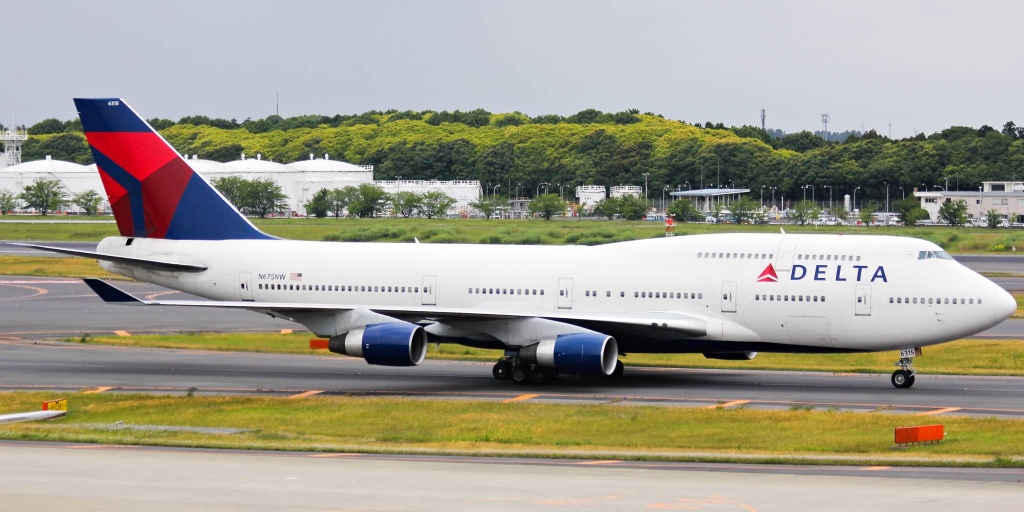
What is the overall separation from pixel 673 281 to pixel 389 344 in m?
8.58

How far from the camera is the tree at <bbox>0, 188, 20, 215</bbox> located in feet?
543

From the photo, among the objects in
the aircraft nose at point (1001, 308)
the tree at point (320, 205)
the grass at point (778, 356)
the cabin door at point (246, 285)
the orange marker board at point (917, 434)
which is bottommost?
the grass at point (778, 356)

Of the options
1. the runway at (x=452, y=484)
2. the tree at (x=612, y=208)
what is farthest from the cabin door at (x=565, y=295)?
the tree at (x=612, y=208)

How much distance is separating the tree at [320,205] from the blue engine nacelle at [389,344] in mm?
123293

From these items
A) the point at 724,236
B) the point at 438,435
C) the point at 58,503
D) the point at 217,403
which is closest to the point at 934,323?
the point at 724,236

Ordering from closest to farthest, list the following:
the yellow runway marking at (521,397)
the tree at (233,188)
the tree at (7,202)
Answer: the yellow runway marking at (521,397)
the tree at (233,188)
the tree at (7,202)

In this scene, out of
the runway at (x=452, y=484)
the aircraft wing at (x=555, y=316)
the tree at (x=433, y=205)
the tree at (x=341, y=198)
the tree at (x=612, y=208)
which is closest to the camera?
the runway at (x=452, y=484)

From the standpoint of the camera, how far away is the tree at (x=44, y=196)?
164500 mm

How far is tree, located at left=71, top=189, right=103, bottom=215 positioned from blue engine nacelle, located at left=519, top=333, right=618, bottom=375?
137 meters

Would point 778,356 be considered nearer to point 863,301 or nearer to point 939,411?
point 863,301

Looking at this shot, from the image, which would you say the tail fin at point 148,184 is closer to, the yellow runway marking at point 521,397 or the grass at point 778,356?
the grass at point 778,356

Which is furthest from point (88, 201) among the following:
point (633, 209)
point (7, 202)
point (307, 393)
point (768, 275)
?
point (768, 275)

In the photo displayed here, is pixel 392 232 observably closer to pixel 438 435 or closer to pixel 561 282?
pixel 561 282

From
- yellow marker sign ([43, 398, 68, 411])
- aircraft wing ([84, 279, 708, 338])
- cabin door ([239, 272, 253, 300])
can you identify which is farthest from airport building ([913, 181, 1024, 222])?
yellow marker sign ([43, 398, 68, 411])
